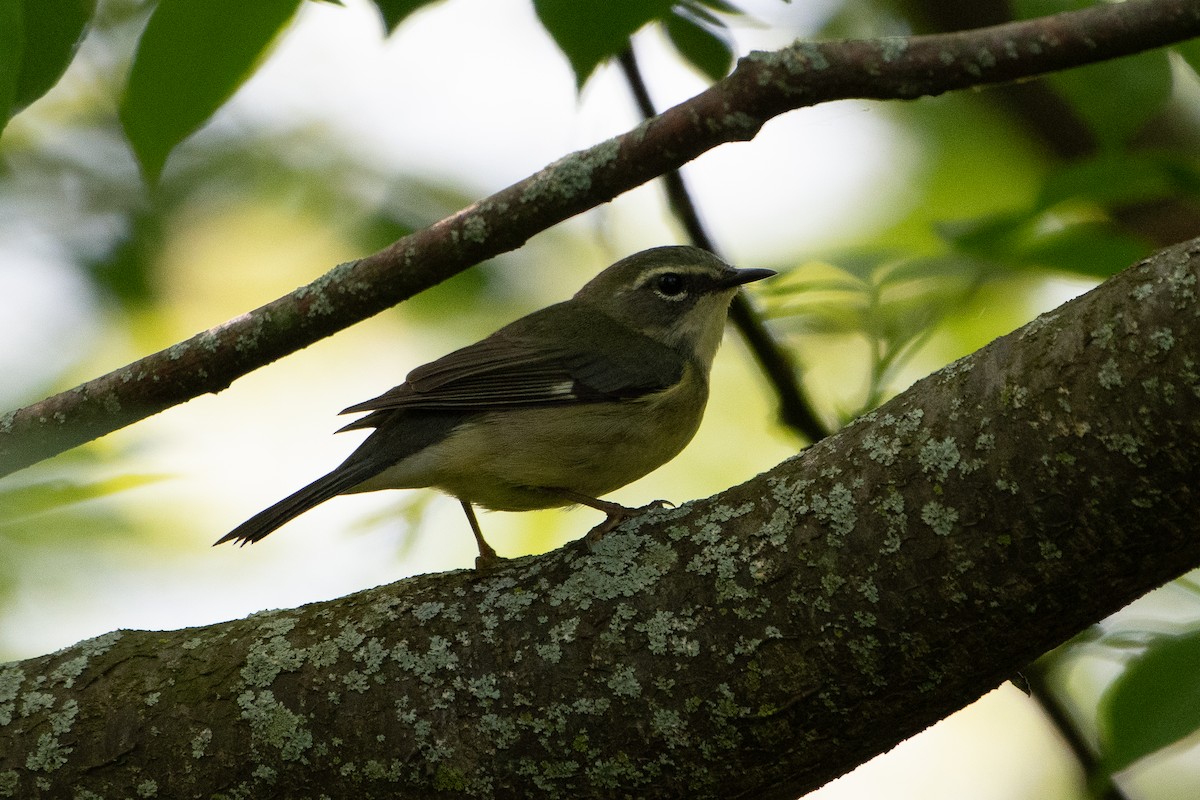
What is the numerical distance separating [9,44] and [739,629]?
2139 millimetres

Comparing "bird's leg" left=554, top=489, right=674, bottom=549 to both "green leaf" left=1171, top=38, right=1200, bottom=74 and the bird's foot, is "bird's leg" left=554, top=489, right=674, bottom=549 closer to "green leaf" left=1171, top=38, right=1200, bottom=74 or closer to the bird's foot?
the bird's foot

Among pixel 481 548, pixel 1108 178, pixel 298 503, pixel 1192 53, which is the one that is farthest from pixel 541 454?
pixel 1192 53

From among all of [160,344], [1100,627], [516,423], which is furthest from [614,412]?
[160,344]

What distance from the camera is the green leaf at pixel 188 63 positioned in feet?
9.25

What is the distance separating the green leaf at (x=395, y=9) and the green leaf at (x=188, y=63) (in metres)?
0.23

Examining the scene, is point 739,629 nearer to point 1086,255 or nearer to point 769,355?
point 1086,255

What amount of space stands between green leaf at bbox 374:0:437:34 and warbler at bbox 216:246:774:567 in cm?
170

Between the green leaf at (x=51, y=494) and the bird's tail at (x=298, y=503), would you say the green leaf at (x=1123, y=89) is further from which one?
the green leaf at (x=51, y=494)

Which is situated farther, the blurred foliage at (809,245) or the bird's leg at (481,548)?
the bird's leg at (481,548)

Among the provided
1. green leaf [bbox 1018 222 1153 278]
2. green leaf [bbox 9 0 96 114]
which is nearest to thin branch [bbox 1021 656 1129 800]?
green leaf [bbox 1018 222 1153 278]

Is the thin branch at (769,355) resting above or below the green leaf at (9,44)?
below

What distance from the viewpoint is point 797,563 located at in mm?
2795

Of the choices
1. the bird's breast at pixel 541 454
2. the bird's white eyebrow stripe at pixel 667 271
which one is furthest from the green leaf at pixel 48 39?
the bird's white eyebrow stripe at pixel 667 271

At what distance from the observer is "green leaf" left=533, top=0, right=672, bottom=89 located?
2764 mm
